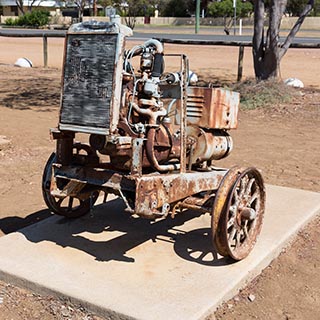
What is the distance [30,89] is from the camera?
14102mm

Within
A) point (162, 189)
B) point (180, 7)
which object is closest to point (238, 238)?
point (162, 189)

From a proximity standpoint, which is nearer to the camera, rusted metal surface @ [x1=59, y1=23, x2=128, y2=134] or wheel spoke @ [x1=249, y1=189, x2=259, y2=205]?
rusted metal surface @ [x1=59, y1=23, x2=128, y2=134]

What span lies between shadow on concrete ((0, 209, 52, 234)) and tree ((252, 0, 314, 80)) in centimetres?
822

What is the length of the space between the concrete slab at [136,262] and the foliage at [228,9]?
5823 centimetres

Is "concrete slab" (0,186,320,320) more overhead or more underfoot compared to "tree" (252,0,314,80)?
more underfoot

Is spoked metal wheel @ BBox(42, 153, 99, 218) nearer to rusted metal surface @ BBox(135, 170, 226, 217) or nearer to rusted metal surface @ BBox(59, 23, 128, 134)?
rusted metal surface @ BBox(59, 23, 128, 134)

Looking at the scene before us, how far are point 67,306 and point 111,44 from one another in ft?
5.68

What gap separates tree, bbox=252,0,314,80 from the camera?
1251 cm

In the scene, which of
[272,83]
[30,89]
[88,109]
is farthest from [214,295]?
[30,89]

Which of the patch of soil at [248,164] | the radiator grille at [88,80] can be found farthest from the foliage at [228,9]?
the radiator grille at [88,80]

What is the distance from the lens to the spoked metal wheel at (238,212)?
13.4 feet

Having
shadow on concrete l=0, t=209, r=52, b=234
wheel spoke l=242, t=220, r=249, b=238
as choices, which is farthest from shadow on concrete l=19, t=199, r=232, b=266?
shadow on concrete l=0, t=209, r=52, b=234

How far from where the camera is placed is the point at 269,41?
12.6 metres

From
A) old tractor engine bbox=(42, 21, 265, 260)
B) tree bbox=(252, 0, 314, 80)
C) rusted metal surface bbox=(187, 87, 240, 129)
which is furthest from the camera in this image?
tree bbox=(252, 0, 314, 80)
